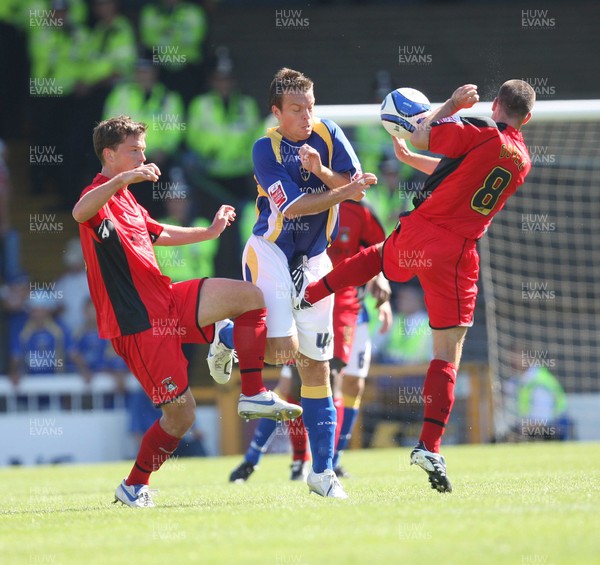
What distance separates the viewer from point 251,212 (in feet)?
46.7

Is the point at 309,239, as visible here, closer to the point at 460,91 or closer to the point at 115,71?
the point at 460,91

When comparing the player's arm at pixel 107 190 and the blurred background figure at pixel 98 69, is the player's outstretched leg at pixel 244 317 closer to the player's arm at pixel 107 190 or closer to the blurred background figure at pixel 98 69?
the player's arm at pixel 107 190

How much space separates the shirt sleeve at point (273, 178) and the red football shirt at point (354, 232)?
8.27 ft

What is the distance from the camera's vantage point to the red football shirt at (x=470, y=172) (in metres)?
6.17

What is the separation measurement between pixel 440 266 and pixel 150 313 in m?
→ 1.56

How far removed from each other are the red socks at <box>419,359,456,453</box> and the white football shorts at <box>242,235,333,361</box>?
0.59 metres

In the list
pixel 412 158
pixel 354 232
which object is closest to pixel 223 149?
pixel 354 232

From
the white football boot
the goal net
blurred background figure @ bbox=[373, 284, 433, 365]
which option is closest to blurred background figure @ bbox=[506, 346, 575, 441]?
the goal net

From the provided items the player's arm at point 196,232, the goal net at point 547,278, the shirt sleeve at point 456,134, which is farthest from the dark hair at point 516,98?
the goal net at point 547,278

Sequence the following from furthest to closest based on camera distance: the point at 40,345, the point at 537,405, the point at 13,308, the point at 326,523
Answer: the point at 13,308 → the point at 40,345 → the point at 537,405 → the point at 326,523

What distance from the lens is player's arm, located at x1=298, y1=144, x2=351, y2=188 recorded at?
6121 millimetres

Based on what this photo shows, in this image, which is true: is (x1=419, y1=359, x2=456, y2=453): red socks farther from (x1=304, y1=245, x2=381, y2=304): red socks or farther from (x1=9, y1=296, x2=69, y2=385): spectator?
(x1=9, y1=296, x2=69, y2=385): spectator

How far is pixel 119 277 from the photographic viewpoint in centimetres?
616

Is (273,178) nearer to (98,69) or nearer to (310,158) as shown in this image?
(310,158)
